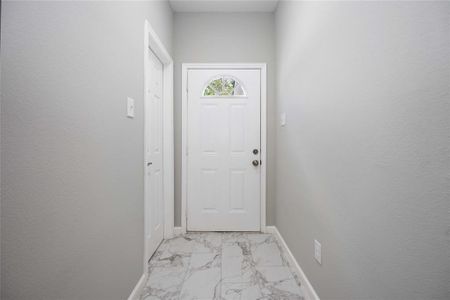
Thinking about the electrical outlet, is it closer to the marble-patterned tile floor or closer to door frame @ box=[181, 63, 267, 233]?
the marble-patterned tile floor

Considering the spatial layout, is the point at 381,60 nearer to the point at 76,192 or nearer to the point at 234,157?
the point at 76,192

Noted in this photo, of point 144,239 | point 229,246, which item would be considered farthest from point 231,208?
point 144,239

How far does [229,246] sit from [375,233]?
64.9 inches

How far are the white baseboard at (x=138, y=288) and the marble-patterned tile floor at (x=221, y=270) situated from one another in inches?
1.6

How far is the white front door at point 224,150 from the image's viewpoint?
8.73 ft

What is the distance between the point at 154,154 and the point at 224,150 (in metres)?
0.82

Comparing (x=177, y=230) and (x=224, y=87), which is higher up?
(x=224, y=87)

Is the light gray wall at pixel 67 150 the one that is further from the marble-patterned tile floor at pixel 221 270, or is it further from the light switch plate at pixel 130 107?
the marble-patterned tile floor at pixel 221 270

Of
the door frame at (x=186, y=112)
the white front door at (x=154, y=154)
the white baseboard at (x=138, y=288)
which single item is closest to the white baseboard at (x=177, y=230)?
the door frame at (x=186, y=112)

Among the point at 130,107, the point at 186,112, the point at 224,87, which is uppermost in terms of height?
the point at 224,87

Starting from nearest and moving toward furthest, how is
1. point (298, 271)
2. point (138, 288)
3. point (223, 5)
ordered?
point (138, 288)
point (298, 271)
point (223, 5)

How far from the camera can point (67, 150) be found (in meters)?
0.93

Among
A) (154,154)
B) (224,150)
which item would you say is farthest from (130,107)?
(224,150)

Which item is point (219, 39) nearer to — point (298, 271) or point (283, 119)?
point (283, 119)
